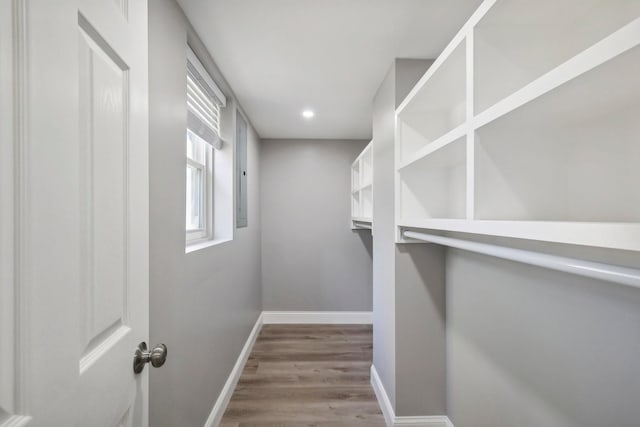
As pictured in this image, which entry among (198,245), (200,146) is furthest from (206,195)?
(198,245)

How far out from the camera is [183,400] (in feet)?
4.60

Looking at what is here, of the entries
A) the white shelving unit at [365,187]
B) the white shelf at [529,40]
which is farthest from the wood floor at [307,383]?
the white shelf at [529,40]

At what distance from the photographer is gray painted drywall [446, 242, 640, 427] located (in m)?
0.81

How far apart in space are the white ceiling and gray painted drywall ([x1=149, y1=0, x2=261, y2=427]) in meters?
0.19

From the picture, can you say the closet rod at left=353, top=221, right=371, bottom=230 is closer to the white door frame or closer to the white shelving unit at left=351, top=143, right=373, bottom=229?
the white shelving unit at left=351, top=143, right=373, bottom=229

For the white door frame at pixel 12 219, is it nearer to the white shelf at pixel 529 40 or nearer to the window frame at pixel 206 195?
the white shelf at pixel 529 40

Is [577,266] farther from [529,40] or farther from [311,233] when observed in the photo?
[311,233]

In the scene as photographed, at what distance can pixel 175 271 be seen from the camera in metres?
1.33

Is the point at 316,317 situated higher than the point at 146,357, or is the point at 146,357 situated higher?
the point at 146,357

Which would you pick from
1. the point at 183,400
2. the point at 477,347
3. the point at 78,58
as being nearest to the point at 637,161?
the point at 477,347

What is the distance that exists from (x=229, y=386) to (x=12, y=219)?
7.27ft

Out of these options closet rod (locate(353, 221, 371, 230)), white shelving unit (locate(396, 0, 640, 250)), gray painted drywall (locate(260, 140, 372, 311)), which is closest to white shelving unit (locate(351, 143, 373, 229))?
closet rod (locate(353, 221, 371, 230))

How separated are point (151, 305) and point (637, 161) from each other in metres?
1.61

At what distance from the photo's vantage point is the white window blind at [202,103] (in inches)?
66.4
